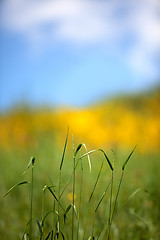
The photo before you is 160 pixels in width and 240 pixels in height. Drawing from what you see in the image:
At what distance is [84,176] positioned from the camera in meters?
3.04

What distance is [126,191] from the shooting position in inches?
91.4

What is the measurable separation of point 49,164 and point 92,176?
0.80m

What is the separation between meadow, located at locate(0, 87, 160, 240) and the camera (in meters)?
1.48

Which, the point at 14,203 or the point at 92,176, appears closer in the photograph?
the point at 14,203

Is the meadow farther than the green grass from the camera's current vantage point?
Yes

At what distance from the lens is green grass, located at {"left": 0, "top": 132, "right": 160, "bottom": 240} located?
106cm

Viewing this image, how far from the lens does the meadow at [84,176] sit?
58.3 inches

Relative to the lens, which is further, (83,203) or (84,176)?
(84,176)

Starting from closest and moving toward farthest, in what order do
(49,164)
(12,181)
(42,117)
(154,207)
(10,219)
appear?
(154,207) → (10,219) → (12,181) → (49,164) → (42,117)

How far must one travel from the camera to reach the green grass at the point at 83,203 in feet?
3.47

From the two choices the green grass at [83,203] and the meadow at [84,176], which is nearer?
the green grass at [83,203]

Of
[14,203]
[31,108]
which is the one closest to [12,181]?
[14,203]

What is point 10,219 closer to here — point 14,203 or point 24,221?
point 24,221

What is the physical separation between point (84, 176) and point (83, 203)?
0.90 m
